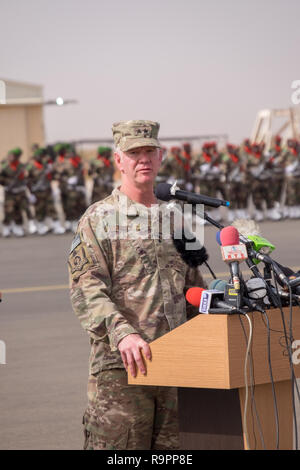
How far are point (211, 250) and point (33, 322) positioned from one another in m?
6.86

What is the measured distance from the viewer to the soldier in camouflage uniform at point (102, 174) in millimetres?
24766

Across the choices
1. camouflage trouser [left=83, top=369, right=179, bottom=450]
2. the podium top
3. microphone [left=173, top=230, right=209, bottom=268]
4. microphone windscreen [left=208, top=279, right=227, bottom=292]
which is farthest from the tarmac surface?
the podium top

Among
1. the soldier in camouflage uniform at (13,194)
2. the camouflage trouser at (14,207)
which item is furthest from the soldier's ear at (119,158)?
the camouflage trouser at (14,207)

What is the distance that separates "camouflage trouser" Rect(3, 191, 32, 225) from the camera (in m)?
23.6

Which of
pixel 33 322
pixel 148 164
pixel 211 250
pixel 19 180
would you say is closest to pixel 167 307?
pixel 148 164

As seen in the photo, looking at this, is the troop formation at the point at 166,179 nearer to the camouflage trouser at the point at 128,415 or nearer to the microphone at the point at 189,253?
the microphone at the point at 189,253

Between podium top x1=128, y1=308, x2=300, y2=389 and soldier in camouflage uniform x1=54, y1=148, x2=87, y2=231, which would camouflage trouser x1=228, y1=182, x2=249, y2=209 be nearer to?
soldier in camouflage uniform x1=54, y1=148, x2=87, y2=231

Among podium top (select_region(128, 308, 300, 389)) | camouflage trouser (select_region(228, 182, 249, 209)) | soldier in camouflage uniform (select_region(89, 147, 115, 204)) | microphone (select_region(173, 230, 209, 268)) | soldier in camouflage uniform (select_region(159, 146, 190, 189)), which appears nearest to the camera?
podium top (select_region(128, 308, 300, 389))

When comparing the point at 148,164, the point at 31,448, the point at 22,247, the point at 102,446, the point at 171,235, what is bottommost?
the point at 22,247

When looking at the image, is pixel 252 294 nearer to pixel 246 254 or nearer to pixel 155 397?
pixel 246 254

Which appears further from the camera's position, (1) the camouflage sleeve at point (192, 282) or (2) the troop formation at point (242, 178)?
(2) the troop formation at point (242, 178)

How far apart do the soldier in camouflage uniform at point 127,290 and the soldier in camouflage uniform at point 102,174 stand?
69.2 ft

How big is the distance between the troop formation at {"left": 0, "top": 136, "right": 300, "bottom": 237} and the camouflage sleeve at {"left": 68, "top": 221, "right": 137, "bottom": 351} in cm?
2004

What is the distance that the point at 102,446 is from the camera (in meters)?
3.55
